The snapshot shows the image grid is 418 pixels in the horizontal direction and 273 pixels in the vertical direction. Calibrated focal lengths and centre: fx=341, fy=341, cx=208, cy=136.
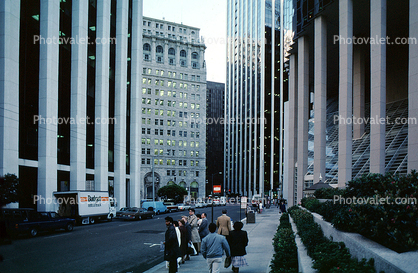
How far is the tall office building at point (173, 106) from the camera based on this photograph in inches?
4254

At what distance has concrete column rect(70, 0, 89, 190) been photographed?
38.8 meters

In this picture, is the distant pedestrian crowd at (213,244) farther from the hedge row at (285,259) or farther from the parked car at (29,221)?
the parked car at (29,221)

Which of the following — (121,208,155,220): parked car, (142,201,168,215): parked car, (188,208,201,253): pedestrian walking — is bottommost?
(142,201,168,215): parked car

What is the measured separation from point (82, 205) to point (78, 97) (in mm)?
14088

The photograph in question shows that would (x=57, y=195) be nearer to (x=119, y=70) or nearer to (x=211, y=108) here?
(x=119, y=70)

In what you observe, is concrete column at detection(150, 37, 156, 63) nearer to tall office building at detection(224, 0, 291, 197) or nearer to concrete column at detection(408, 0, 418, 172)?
tall office building at detection(224, 0, 291, 197)

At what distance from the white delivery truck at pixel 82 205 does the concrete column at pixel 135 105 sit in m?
20.9

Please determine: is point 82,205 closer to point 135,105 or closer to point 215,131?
point 135,105

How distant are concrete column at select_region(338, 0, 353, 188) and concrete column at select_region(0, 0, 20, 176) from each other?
27362 mm

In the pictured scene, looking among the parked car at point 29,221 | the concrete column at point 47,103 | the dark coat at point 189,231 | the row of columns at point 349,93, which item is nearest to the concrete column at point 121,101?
the concrete column at point 47,103

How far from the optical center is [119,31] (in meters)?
52.2

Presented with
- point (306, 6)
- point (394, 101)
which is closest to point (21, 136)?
point (306, 6)

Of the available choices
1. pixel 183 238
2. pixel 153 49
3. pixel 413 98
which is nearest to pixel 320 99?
pixel 413 98

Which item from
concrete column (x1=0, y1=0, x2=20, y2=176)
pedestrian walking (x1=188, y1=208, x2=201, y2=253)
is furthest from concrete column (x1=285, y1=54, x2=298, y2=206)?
pedestrian walking (x1=188, y1=208, x2=201, y2=253)
